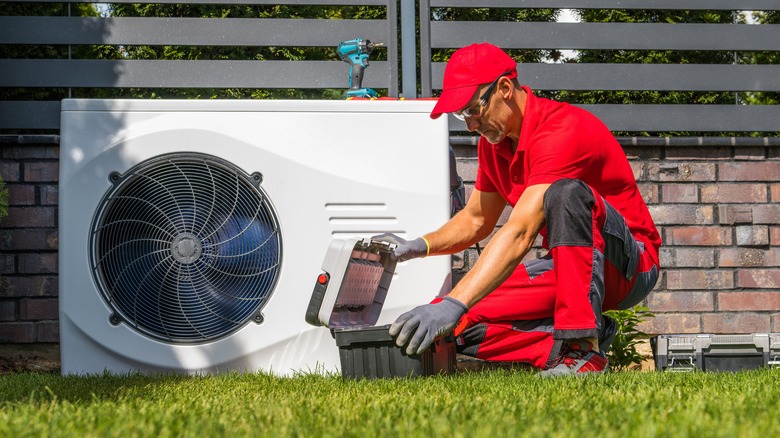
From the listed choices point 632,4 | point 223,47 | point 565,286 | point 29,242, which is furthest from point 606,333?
point 223,47

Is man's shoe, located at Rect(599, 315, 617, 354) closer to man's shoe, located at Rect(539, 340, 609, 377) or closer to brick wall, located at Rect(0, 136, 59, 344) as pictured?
man's shoe, located at Rect(539, 340, 609, 377)

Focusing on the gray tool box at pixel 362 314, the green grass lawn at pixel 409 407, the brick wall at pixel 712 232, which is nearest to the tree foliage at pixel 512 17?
the brick wall at pixel 712 232

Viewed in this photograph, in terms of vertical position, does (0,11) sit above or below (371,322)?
above

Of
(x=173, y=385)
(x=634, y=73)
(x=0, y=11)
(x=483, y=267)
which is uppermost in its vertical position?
(x=0, y=11)

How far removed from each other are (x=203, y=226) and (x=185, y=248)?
9 cm

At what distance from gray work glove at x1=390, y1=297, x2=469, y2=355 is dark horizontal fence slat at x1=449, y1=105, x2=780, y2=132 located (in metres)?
1.82

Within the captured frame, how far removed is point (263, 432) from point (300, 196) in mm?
1400

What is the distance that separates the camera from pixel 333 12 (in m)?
5.26

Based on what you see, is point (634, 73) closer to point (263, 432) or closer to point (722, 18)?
point (722, 18)

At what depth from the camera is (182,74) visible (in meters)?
3.88

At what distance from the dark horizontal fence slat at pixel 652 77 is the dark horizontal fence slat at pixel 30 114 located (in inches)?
78.5

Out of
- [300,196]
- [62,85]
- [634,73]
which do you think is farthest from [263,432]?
[634,73]

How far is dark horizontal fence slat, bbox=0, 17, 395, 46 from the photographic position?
3873 mm

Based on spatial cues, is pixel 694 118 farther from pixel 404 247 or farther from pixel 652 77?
pixel 404 247
